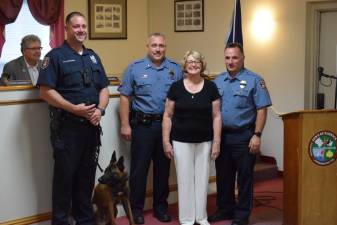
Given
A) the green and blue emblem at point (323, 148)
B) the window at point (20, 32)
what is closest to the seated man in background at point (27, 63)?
the window at point (20, 32)

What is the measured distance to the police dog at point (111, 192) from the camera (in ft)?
12.0

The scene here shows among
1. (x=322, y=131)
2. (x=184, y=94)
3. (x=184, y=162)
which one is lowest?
(x=184, y=162)

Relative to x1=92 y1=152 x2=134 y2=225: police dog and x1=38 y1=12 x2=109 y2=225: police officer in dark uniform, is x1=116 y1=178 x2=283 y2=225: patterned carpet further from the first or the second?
x1=38 y1=12 x2=109 y2=225: police officer in dark uniform

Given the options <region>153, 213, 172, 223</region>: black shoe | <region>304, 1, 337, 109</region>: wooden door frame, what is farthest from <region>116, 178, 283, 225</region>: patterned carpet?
<region>304, 1, 337, 109</region>: wooden door frame

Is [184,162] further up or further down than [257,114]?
further down

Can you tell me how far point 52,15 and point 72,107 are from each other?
3.37 meters

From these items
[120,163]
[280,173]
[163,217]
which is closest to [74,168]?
[120,163]

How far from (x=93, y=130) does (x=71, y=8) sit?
3.37m

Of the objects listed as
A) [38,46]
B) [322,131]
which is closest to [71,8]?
[38,46]

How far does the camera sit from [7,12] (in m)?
6.07

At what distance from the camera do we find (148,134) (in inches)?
153

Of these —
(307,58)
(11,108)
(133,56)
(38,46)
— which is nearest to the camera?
(11,108)

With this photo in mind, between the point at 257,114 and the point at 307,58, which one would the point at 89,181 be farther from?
the point at 307,58

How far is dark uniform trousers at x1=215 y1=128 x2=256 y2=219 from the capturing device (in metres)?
3.82
